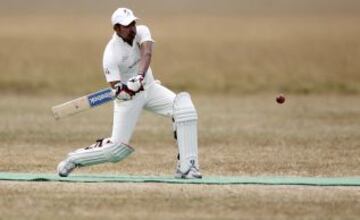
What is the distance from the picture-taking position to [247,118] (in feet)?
93.2

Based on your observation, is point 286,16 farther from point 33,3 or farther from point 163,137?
point 163,137

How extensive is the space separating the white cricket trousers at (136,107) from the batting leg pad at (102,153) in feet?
0.28

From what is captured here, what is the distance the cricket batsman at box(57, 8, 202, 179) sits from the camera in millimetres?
15430

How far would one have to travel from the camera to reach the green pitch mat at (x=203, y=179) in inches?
617

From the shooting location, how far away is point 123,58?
1559 cm

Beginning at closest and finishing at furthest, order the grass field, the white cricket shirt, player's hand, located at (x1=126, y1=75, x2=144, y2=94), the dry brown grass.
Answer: the dry brown grass → the grass field → player's hand, located at (x1=126, y1=75, x2=144, y2=94) → the white cricket shirt

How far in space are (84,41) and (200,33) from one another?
7.86 metres

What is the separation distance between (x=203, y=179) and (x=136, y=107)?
1.23 meters

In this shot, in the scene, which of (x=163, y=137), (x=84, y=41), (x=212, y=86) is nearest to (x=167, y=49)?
(x=84, y=41)

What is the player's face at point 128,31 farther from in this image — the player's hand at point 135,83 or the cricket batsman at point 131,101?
the player's hand at point 135,83

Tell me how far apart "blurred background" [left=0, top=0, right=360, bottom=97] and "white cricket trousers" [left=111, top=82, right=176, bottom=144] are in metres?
23.9

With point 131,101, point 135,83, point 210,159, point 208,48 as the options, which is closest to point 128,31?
point 135,83

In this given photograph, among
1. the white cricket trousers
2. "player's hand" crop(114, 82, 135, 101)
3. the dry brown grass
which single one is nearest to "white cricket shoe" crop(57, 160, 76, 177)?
the dry brown grass

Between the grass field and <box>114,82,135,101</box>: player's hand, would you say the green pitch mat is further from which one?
<box>114,82,135,101</box>: player's hand
